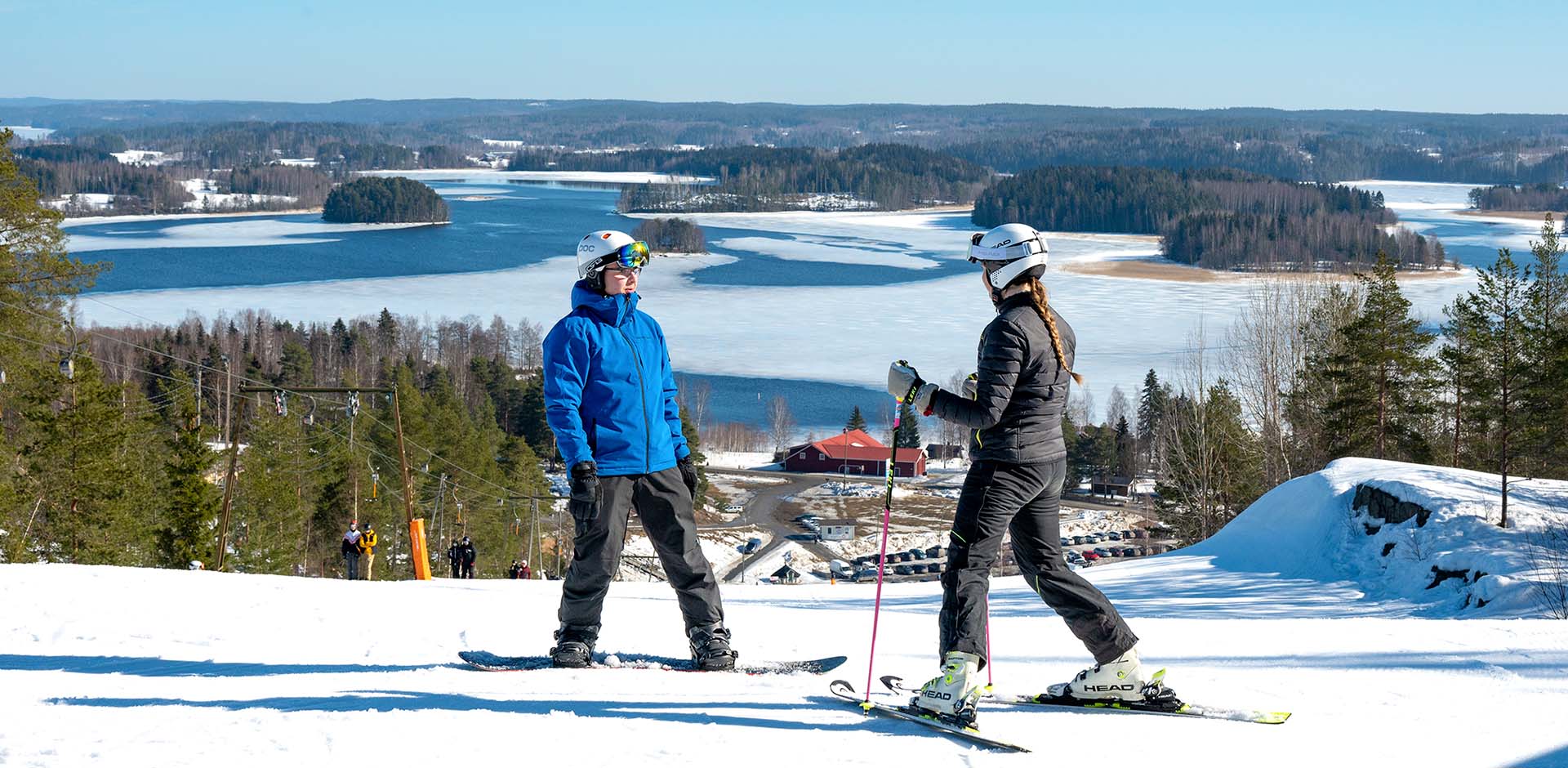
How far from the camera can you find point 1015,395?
13.8 ft

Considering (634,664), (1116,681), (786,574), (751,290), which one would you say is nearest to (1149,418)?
(786,574)

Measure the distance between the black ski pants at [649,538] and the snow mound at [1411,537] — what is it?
6.01m

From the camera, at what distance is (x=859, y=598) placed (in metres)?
10.9

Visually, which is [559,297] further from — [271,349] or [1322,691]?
[1322,691]

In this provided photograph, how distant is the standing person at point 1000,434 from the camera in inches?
162

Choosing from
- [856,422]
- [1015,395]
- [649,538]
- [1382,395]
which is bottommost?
→ [856,422]

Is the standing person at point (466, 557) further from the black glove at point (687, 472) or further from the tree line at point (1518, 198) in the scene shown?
the tree line at point (1518, 198)

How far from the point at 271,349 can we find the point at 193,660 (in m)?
69.6

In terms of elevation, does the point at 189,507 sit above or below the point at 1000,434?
below

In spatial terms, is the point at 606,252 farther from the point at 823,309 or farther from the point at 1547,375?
the point at 823,309

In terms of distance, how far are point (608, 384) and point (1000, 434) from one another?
62.4 inches

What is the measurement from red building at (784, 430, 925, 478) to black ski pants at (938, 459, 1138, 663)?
49798 millimetres

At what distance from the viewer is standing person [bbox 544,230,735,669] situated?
4.79 meters

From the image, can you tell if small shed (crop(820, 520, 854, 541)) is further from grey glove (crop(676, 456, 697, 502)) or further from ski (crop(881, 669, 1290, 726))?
ski (crop(881, 669, 1290, 726))
